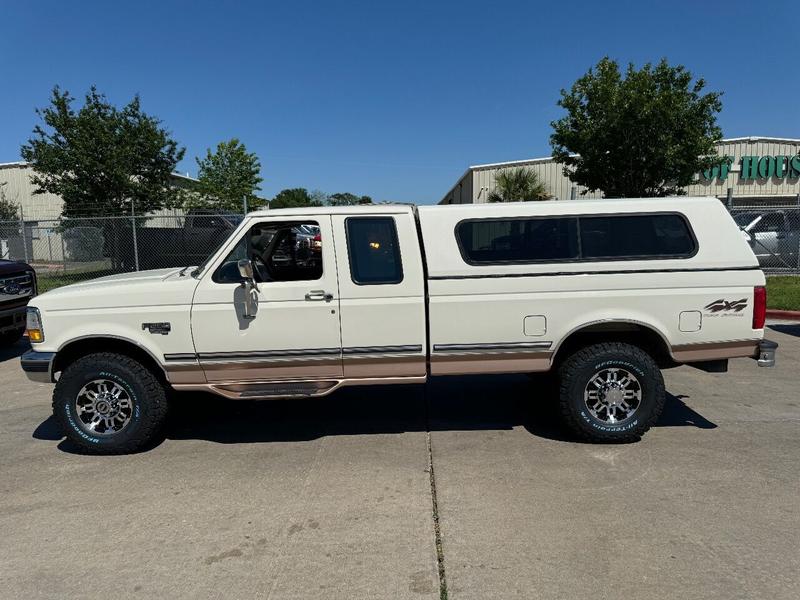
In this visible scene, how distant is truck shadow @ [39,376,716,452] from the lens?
5004 millimetres

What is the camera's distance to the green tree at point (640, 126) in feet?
52.0

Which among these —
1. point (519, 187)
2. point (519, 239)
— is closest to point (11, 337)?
point (519, 239)

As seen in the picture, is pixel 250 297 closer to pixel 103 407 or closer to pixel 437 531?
pixel 103 407

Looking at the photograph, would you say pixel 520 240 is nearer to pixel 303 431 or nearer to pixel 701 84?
pixel 303 431

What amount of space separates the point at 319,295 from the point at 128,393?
5.89 feet

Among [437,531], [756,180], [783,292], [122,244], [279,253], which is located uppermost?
[756,180]

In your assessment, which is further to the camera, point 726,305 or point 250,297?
point 726,305

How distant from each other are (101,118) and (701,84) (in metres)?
17.9

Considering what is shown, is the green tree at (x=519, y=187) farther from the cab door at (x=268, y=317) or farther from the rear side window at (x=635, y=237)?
the cab door at (x=268, y=317)

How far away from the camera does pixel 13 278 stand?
8.10 meters

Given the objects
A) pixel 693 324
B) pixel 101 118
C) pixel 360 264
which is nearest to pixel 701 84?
pixel 693 324

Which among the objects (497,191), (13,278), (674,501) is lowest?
(674,501)

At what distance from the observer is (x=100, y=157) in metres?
15.9

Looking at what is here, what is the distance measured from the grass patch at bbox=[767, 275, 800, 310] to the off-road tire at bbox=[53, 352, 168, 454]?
425 inches
